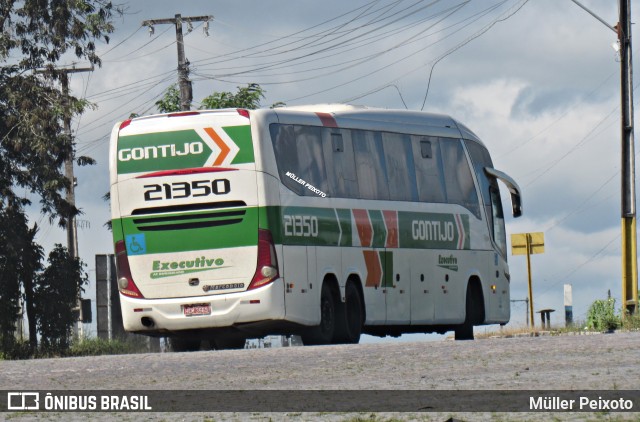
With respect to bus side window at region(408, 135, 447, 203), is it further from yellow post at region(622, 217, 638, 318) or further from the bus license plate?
yellow post at region(622, 217, 638, 318)

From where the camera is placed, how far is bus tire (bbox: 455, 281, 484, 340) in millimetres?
29938

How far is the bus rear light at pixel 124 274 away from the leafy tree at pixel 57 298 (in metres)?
13.7

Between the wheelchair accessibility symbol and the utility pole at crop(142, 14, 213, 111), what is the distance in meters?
23.9

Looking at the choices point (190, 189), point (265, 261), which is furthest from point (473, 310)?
point (190, 189)

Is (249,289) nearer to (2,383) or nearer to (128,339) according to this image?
(2,383)

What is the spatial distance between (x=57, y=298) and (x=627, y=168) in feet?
46.3

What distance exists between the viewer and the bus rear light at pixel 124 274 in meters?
24.6

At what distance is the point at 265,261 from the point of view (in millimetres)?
23672

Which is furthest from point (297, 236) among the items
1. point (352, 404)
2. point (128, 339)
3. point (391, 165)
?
point (128, 339)

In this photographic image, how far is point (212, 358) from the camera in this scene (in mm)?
20062

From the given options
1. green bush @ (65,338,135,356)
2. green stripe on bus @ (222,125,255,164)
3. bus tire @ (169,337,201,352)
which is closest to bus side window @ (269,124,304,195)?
green stripe on bus @ (222,125,255,164)

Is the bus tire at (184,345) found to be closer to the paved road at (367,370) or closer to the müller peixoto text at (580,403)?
the paved road at (367,370)

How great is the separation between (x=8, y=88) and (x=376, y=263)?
1490 cm

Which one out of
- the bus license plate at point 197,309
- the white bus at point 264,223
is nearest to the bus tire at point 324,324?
the white bus at point 264,223
